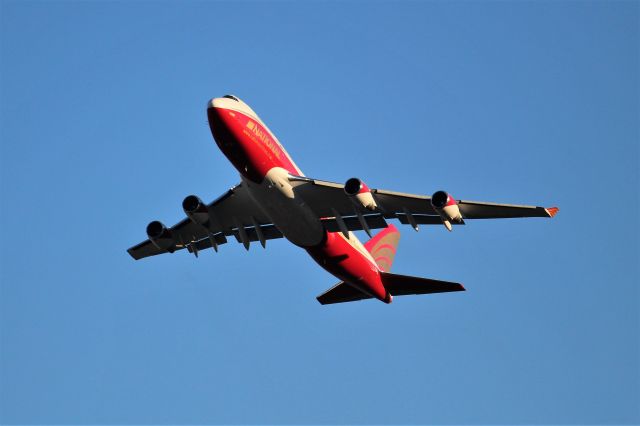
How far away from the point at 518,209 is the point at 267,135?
1142 centimetres

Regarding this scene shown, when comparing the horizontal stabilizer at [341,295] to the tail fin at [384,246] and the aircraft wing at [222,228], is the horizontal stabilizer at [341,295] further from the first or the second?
the aircraft wing at [222,228]

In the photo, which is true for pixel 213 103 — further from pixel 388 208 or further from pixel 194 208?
pixel 388 208

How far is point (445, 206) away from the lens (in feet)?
149

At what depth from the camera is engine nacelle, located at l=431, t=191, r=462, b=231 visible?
148 ft

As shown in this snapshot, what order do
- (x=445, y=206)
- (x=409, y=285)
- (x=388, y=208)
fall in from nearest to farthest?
1. (x=445, y=206)
2. (x=388, y=208)
3. (x=409, y=285)

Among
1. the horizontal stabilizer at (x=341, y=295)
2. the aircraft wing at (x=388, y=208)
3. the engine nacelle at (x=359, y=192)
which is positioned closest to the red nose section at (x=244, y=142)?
the aircraft wing at (x=388, y=208)

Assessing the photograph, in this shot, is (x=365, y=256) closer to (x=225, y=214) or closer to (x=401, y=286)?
(x=401, y=286)

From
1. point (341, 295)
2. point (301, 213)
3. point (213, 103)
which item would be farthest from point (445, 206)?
point (341, 295)

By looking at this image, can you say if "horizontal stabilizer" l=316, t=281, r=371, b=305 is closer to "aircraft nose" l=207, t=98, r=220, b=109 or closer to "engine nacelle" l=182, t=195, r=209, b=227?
"engine nacelle" l=182, t=195, r=209, b=227

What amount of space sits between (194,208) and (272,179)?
526cm

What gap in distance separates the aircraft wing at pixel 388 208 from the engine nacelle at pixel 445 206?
0.61 metres

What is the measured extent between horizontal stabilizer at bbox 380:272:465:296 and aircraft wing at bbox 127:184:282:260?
19.8 feet

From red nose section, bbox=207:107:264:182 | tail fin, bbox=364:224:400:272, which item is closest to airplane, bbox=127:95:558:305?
red nose section, bbox=207:107:264:182

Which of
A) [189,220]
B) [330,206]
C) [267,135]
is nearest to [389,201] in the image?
[330,206]
